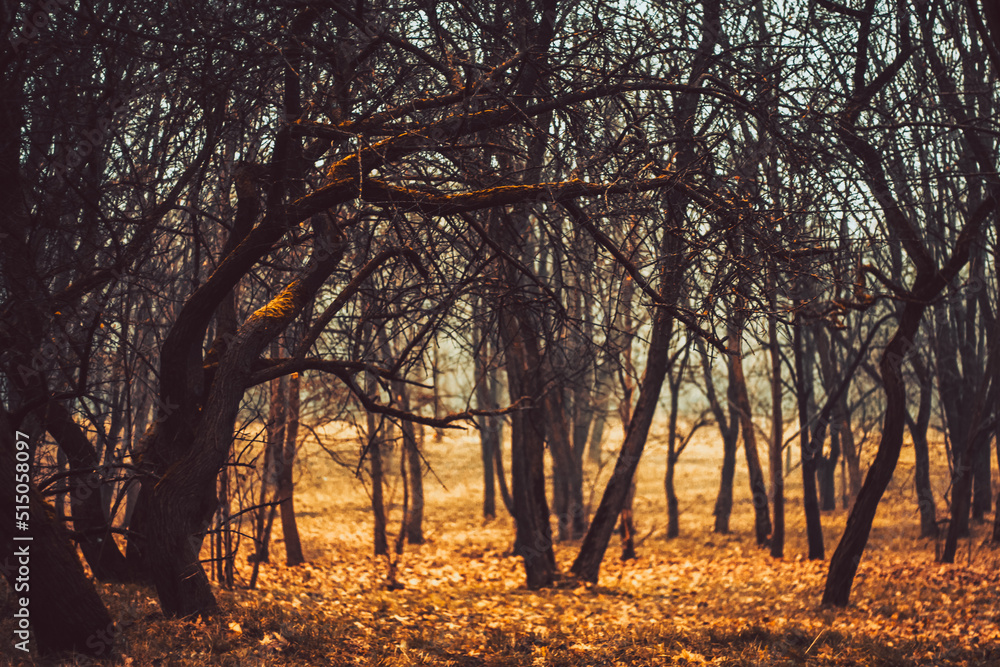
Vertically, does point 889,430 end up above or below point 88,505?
above

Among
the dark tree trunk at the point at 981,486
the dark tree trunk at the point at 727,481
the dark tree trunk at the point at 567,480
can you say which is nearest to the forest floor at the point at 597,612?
the dark tree trunk at the point at 981,486

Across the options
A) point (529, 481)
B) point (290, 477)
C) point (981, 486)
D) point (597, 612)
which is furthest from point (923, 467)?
point (290, 477)

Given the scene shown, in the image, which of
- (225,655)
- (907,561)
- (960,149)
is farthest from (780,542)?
(225,655)

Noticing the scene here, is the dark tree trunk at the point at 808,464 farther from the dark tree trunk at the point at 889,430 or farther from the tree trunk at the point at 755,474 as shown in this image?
the dark tree trunk at the point at 889,430

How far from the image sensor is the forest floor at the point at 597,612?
5.62 meters

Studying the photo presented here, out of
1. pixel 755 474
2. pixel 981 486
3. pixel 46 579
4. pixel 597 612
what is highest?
pixel 46 579

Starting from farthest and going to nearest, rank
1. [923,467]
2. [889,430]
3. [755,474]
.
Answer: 1. [755,474]
2. [923,467]
3. [889,430]

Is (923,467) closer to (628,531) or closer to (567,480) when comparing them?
(628,531)

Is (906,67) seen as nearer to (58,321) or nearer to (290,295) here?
(290,295)

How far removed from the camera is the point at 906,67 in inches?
328

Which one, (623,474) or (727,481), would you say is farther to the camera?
(727,481)

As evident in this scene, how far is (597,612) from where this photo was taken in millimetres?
8320

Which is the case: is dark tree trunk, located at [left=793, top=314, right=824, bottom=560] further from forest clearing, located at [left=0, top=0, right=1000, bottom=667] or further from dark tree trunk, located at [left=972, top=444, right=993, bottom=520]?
dark tree trunk, located at [left=972, top=444, right=993, bottom=520]

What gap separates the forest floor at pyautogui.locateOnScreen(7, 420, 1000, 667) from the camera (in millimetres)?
5617
